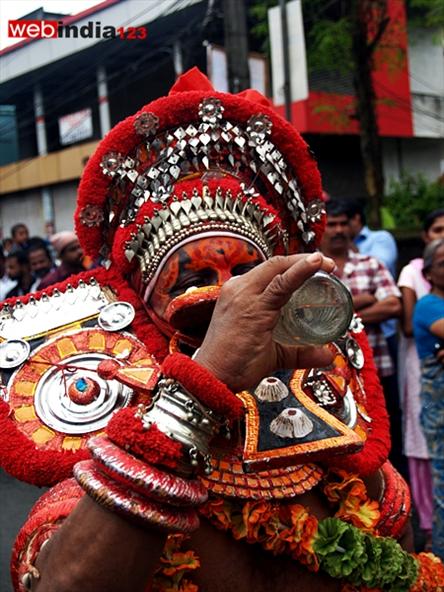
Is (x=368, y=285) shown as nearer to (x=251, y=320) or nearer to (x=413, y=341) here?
(x=413, y=341)

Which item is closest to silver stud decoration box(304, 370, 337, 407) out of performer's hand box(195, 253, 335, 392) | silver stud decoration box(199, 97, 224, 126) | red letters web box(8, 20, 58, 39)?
performer's hand box(195, 253, 335, 392)

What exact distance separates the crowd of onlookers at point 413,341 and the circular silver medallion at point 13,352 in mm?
2789

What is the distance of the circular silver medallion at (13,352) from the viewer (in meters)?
1.79

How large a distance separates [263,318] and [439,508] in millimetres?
3221

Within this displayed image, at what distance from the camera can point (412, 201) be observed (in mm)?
15188

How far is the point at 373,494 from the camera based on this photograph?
1954mm

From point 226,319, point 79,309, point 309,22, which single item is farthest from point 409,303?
point 309,22

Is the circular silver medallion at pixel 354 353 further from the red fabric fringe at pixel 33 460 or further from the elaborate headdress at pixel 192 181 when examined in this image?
the red fabric fringe at pixel 33 460

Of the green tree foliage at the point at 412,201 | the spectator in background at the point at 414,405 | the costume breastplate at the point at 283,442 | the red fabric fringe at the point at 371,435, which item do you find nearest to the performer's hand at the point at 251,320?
the costume breastplate at the point at 283,442

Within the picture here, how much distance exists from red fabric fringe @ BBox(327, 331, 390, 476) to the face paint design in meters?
0.50

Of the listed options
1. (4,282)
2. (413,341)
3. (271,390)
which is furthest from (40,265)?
(271,390)

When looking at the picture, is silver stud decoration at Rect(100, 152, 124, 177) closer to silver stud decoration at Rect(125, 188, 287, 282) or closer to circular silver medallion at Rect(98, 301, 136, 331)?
silver stud decoration at Rect(125, 188, 287, 282)

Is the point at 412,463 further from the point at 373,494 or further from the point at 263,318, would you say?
the point at 263,318

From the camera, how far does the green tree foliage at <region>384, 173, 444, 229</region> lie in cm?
1354
